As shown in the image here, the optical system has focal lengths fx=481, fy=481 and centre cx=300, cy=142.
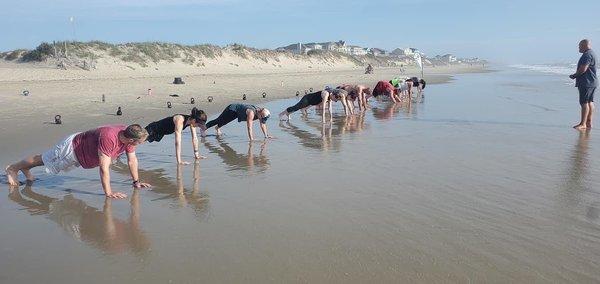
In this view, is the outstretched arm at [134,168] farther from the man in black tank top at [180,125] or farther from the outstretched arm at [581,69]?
the outstretched arm at [581,69]

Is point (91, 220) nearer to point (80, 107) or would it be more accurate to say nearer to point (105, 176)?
point (105, 176)

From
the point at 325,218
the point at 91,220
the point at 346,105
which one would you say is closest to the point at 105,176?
the point at 91,220

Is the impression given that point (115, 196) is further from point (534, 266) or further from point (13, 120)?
point (13, 120)

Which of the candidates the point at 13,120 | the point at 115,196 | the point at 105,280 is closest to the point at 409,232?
the point at 105,280

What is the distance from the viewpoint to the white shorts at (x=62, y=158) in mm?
5984

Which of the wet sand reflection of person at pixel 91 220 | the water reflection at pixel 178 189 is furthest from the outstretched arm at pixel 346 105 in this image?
the wet sand reflection of person at pixel 91 220

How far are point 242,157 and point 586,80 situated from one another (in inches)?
302

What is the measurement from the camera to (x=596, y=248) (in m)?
3.84

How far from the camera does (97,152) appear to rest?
5.79 metres

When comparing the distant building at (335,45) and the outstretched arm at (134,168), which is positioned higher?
the distant building at (335,45)

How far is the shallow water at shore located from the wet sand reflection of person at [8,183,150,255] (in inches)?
0.9

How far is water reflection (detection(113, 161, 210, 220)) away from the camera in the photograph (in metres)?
5.29

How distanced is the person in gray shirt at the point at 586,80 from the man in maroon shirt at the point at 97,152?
9.25 m

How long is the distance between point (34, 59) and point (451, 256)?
35572 mm
